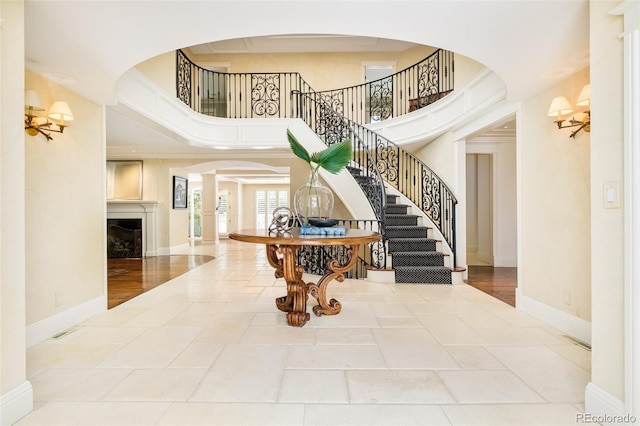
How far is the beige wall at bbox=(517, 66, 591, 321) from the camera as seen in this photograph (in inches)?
107

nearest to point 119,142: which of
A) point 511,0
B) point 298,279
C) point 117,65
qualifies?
point 117,65

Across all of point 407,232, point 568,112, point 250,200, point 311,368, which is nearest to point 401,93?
point 407,232

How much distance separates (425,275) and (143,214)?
6685mm

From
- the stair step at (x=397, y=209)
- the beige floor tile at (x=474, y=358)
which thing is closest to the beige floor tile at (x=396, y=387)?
the beige floor tile at (x=474, y=358)

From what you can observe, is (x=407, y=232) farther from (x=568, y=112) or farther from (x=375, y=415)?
(x=375, y=415)

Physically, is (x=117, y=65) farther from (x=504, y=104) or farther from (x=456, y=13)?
(x=504, y=104)

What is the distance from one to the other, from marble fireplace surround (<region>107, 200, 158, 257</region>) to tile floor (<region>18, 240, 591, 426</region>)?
15.7ft

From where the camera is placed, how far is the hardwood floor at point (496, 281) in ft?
13.3

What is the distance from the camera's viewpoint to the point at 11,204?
5.42 ft

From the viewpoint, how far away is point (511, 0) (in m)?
1.92

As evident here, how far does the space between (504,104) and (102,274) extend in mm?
4790

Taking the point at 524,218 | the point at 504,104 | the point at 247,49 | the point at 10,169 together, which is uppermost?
the point at 247,49

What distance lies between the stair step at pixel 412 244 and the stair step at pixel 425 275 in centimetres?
49
